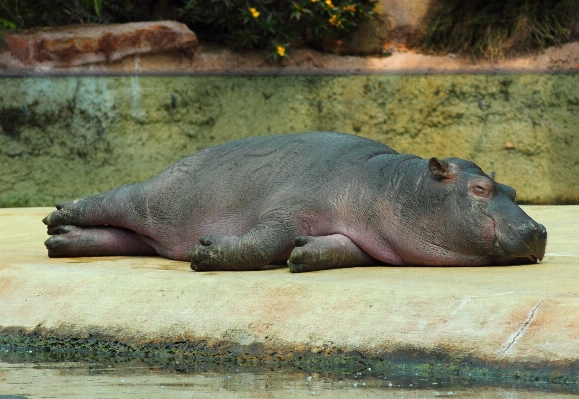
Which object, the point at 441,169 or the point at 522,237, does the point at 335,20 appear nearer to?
the point at 441,169

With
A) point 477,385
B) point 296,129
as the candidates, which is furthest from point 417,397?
point 296,129

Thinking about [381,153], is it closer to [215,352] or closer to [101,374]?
[215,352]

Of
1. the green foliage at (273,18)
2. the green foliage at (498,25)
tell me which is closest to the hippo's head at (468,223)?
the green foliage at (273,18)

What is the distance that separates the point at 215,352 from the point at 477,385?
1.23m

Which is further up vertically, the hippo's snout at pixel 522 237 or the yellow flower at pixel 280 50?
the hippo's snout at pixel 522 237

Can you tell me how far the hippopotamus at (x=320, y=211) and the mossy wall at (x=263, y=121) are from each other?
4.01m

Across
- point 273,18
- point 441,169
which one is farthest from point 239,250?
point 273,18

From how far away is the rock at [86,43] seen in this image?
401 inches

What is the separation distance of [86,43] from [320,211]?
5.45m

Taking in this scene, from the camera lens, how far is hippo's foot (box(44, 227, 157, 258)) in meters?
6.26

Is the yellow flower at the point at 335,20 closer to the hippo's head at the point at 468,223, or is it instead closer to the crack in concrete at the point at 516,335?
the hippo's head at the point at 468,223

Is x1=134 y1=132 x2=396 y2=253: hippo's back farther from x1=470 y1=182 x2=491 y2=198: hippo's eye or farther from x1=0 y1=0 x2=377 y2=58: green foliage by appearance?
x1=0 y1=0 x2=377 y2=58: green foliage

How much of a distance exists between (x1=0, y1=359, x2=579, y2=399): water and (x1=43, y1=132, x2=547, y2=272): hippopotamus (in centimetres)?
118

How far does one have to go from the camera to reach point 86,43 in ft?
33.6
